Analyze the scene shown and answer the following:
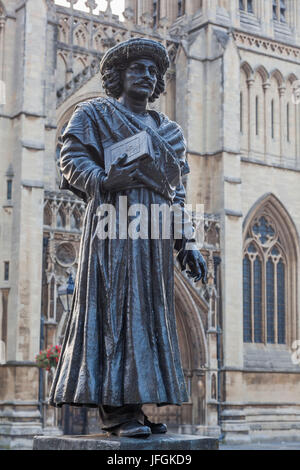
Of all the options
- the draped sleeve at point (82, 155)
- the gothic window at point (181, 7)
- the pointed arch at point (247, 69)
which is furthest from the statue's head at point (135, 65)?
the gothic window at point (181, 7)

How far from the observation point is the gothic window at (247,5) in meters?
27.8

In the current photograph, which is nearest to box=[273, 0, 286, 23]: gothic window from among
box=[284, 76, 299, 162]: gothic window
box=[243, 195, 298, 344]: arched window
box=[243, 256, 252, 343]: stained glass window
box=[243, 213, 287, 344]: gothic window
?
box=[284, 76, 299, 162]: gothic window

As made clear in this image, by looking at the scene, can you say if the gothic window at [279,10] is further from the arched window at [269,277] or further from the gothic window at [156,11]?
the arched window at [269,277]

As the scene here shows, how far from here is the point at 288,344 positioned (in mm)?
26531

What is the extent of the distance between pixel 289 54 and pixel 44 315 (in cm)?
1298

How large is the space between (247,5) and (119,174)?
25.2 meters

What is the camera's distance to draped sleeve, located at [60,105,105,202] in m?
4.28

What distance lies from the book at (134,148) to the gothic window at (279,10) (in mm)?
25606

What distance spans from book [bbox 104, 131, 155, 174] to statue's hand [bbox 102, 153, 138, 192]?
3 cm

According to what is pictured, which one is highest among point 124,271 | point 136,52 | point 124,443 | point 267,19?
point 267,19

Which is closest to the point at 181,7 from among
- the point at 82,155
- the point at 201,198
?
the point at 201,198

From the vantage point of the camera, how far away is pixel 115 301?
4109 millimetres

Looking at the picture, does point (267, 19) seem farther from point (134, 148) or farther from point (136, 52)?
point (134, 148)

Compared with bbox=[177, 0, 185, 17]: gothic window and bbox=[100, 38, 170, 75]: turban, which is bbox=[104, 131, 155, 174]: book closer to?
bbox=[100, 38, 170, 75]: turban
